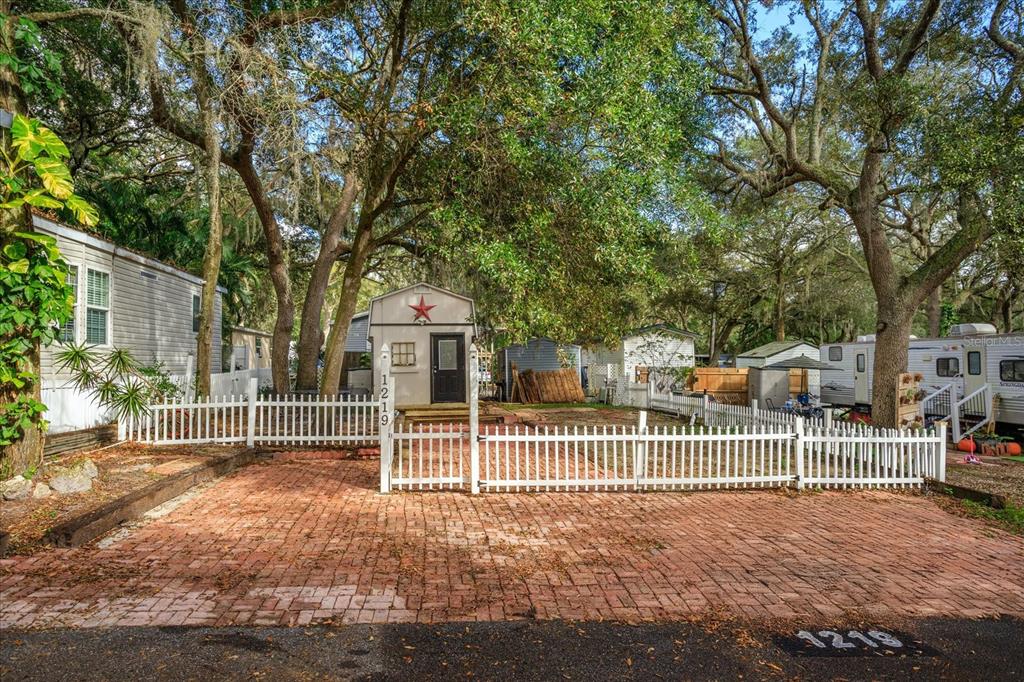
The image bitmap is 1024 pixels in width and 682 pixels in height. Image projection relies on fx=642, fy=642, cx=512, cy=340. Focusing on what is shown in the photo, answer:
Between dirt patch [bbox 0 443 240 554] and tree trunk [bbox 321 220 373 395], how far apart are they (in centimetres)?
393

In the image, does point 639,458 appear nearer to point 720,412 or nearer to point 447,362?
point 720,412

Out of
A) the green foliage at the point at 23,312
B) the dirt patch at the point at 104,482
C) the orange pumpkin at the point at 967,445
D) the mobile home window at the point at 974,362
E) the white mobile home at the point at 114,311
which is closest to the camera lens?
the dirt patch at the point at 104,482

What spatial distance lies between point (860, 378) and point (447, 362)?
596 inches

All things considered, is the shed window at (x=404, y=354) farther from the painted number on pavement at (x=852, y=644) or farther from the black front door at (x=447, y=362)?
the painted number on pavement at (x=852, y=644)

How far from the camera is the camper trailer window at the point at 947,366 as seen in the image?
19.1 m

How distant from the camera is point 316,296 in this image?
697 inches

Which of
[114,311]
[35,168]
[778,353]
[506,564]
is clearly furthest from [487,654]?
[778,353]

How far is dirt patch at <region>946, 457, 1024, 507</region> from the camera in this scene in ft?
31.3

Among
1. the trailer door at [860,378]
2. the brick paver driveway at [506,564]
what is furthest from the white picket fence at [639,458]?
the trailer door at [860,378]

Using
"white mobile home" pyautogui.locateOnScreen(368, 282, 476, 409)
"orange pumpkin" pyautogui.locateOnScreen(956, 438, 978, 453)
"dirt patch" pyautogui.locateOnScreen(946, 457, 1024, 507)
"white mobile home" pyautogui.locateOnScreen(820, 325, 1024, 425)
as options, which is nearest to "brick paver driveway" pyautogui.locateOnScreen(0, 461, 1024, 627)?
"dirt patch" pyautogui.locateOnScreen(946, 457, 1024, 507)

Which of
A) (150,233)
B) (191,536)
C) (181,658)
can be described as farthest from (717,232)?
(150,233)

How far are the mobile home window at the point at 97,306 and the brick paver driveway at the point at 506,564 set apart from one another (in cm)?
732

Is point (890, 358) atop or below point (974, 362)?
atop

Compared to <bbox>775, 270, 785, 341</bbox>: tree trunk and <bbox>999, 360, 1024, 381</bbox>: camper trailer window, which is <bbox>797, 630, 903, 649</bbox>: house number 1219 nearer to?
<bbox>999, 360, 1024, 381</bbox>: camper trailer window
